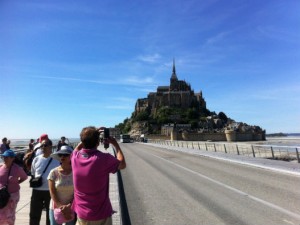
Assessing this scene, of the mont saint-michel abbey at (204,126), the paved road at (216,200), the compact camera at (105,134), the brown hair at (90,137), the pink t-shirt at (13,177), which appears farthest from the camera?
the mont saint-michel abbey at (204,126)

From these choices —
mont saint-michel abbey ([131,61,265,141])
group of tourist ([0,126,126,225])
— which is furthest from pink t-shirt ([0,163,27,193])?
mont saint-michel abbey ([131,61,265,141])

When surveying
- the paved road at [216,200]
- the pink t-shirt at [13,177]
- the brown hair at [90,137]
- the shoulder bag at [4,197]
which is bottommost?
the paved road at [216,200]

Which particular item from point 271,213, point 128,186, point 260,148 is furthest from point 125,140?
point 271,213

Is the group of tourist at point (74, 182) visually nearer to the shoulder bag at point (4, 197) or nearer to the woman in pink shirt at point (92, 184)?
the woman in pink shirt at point (92, 184)

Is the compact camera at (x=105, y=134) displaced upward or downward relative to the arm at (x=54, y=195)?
upward

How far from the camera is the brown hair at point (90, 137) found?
14.0 feet

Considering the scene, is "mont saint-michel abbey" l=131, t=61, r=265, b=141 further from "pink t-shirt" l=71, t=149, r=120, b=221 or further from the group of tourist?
"pink t-shirt" l=71, t=149, r=120, b=221

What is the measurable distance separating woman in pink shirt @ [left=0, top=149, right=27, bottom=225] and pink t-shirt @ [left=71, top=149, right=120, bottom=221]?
84.7 inches

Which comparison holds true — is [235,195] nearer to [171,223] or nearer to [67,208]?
[171,223]

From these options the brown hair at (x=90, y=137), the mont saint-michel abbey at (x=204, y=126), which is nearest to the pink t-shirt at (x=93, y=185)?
the brown hair at (x=90, y=137)

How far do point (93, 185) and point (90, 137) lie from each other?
0.55 m

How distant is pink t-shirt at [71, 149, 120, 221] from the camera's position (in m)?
4.10

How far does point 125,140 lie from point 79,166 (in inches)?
3535

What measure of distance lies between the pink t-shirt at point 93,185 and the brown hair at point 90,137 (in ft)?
0.40
